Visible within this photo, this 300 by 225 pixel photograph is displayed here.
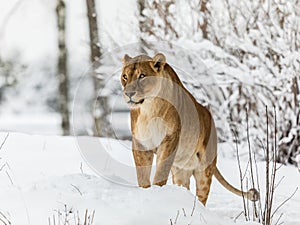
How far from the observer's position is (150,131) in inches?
119

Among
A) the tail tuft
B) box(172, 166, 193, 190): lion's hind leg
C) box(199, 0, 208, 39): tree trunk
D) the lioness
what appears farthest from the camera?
box(199, 0, 208, 39): tree trunk

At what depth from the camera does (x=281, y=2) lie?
235 inches

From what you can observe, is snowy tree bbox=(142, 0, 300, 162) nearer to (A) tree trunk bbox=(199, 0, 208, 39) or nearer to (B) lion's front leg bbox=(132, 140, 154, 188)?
(A) tree trunk bbox=(199, 0, 208, 39)

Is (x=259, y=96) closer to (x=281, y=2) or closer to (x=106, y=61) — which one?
(x=281, y=2)

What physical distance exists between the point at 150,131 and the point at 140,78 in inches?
11.5

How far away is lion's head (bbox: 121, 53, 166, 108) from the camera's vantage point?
9.38ft

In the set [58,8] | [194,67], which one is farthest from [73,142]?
[58,8]

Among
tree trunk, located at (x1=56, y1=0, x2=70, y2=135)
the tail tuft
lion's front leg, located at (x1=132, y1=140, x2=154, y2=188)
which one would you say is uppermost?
lion's front leg, located at (x1=132, y1=140, x2=154, y2=188)

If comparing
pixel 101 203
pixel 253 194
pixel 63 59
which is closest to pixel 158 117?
pixel 101 203

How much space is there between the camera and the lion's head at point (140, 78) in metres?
2.86

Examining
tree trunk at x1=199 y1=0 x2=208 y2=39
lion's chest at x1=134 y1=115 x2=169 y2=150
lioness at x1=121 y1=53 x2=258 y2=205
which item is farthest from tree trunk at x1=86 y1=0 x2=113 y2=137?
lion's chest at x1=134 y1=115 x2=169 y2=150

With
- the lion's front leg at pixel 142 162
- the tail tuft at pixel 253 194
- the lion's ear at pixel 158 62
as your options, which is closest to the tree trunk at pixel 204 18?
the tail tuft at pixel 253 194

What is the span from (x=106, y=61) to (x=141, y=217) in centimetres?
373

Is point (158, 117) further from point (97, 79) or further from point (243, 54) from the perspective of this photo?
point (97, 79)
